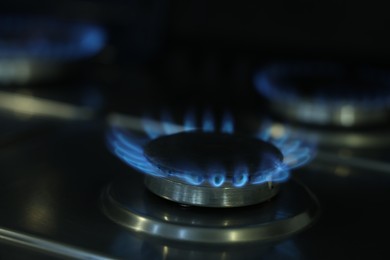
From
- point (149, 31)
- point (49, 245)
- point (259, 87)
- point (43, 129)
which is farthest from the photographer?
point (149, 31)

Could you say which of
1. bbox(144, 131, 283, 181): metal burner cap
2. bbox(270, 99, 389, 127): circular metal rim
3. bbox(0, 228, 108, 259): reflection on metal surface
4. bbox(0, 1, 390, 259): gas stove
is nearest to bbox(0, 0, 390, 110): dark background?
bbox(0, 1, 390, 259): gas stove

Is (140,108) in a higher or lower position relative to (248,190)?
lower

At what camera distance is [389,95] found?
3.01ft

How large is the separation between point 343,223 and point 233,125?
32 cm

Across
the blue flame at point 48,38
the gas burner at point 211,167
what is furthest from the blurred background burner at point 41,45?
the gas burner at point 211,167

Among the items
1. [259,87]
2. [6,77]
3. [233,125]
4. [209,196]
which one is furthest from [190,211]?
[6,77]

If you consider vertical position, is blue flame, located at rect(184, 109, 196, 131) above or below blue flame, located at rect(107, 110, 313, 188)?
below

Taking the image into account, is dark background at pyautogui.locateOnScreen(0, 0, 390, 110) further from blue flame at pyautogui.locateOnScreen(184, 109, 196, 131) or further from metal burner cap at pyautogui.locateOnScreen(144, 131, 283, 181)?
metal burner cap at pyautogui.locateOnScreen(144, 131, 283, 181)

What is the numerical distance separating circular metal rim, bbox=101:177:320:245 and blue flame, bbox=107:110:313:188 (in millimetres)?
40

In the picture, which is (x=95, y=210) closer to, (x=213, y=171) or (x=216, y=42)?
(x=213, y=171)

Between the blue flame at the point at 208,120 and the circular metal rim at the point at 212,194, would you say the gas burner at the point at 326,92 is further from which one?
the circular metal rim at the point at 212,194

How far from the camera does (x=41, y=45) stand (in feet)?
3.54

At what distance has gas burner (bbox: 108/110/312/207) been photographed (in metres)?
0.56

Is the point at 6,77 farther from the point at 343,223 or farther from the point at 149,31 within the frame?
the point at 343,223
